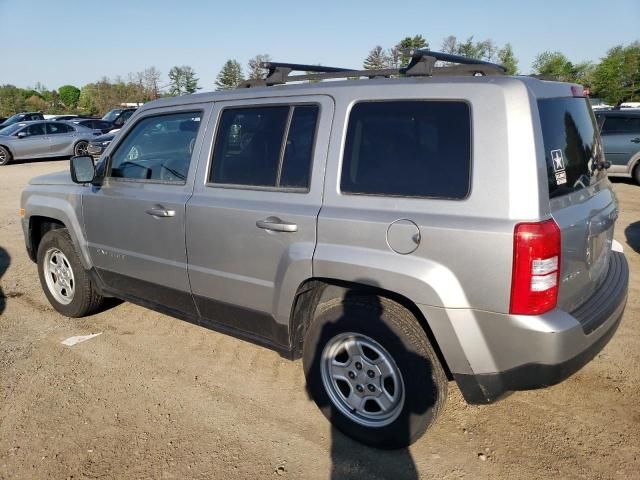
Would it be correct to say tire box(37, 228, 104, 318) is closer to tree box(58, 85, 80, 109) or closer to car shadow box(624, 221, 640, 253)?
car shadow box(624, 221, 640, 253)

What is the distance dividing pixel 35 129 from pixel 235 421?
18.8 metres

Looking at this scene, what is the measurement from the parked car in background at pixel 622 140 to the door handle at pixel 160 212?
10.7 metres

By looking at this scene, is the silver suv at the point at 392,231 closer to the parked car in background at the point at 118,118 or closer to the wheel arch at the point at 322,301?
the wheel arch at the point at 322,301

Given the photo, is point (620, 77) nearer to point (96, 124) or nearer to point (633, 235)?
point (96, 124)

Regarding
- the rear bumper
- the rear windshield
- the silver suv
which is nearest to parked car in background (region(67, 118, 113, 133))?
the silver suv

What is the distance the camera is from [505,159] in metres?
2.23

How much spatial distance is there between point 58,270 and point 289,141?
2.89 metres

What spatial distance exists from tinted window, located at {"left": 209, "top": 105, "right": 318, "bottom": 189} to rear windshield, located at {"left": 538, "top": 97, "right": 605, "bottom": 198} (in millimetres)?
1212

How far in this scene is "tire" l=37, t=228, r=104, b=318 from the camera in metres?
4.38

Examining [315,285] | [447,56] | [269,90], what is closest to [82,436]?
[315,285]

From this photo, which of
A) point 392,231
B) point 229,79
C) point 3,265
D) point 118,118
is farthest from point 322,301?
point 118,118

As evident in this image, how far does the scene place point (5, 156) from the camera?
18.0 m

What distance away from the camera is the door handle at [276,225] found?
2.81m

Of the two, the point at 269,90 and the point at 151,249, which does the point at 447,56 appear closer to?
the point at 269,90
